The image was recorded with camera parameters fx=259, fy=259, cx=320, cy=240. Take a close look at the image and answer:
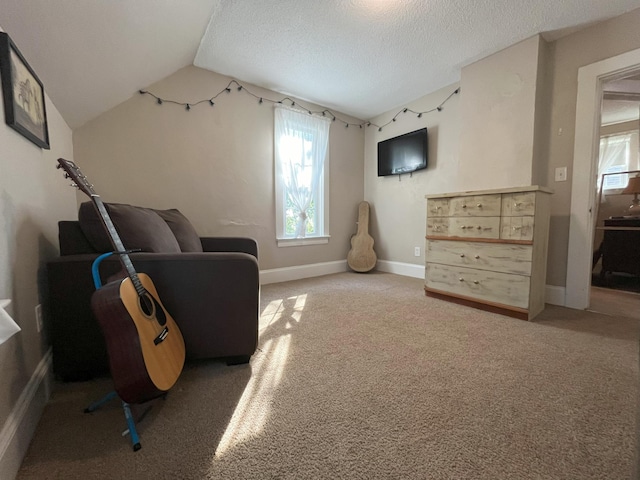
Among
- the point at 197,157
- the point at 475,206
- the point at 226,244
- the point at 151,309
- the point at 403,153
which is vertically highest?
the point at 403,153

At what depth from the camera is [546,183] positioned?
233cm

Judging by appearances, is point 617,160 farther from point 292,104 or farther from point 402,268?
point 292,104

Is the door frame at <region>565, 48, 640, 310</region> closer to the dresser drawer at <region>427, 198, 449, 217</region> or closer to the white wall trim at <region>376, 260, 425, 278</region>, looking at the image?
the dresser drawer at <region>427, 198, 449, 217</region>

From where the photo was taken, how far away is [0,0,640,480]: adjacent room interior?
906 millimetres

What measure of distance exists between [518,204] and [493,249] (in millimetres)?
388

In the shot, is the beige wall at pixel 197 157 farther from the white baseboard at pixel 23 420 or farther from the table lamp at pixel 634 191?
the table lamp at pixel 634 191

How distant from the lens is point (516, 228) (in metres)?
2.00

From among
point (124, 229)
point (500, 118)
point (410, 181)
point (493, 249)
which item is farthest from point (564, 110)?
point (124, 229)

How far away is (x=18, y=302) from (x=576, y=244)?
139 inches

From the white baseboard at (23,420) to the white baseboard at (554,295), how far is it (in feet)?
11.1

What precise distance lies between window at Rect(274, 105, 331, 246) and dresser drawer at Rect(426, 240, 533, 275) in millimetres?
1568

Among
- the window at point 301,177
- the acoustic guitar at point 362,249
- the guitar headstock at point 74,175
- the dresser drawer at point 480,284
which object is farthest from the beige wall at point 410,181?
the guitar headstock at point 74,175

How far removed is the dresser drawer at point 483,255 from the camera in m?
1.98

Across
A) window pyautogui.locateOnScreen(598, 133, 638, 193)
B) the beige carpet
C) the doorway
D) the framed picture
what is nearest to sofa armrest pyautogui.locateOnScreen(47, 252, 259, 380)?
the beige carpet
